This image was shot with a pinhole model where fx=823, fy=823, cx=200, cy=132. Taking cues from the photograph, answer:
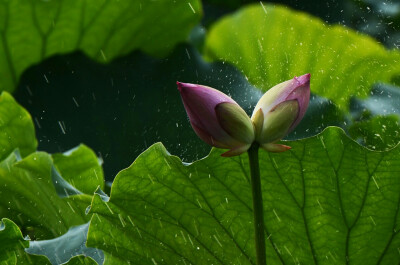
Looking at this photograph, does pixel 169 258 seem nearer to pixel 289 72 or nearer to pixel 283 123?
pixel 283 123

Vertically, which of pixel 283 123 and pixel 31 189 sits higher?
pixel 283 123

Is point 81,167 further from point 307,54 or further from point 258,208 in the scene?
point 258,208

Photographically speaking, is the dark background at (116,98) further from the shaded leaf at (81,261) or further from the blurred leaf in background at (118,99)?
the shaded leaf at (81,261)

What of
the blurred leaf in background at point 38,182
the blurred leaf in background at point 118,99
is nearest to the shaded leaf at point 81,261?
the blurred leaf in background at point 38,182

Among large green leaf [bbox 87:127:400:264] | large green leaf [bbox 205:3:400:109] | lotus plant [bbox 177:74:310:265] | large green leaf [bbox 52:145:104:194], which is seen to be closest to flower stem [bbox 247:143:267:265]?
lotus plant [bbox 177:74:310:265]

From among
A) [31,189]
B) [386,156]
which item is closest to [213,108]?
[386,156]

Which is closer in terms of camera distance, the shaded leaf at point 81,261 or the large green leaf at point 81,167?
the shaded leaf at point 81,261

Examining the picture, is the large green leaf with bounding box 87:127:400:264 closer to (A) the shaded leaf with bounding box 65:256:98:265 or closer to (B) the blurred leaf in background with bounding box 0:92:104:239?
(A) the shaded leaf with bounding box 65:256:98:265

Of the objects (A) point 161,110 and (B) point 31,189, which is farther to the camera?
(A) point 161,110
